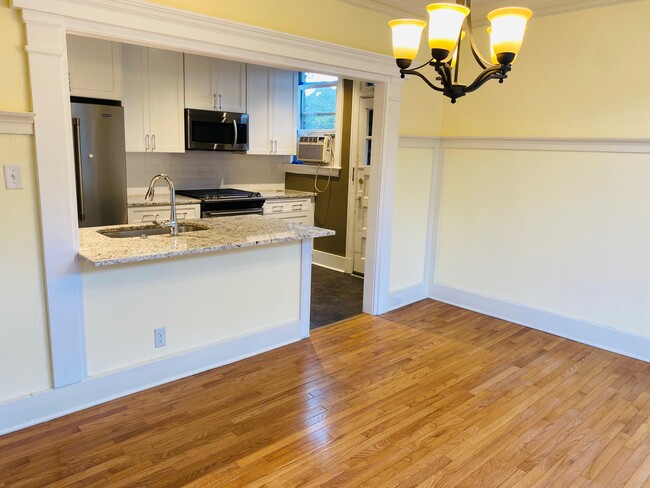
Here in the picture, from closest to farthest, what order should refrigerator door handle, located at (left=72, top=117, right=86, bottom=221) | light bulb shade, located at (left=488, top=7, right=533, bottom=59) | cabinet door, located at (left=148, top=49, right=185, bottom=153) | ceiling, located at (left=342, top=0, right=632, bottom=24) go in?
1. light bulb shade, located at (left=488, top=7, right=533, bottom=59)
2. ceiling, located at (left=342, top=0, right=632, bottom=24)
3. refrigerator door handle, located at (left=72, top=117, right=86, bottom=221)
4. cabinet door, located at (left=148, top=49, right=185, bottom=153)

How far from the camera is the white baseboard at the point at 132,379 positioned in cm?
257

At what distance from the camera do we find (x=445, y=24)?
1.88m

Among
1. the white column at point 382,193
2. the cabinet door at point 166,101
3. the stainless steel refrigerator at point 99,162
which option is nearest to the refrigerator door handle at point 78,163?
the stainless steel refrigerator at point 99,162

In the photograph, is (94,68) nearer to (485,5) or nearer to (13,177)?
(13,177)

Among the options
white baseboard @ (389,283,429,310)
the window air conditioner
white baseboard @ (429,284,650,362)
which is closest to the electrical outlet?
white baseboard @ (389,283,429,310)

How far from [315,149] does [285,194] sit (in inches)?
26.4

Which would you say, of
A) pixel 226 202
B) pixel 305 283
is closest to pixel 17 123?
pixel 305 283

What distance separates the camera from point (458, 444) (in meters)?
2.58

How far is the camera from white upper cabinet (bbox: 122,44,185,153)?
457 centimetres

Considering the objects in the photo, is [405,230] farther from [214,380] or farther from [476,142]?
[214,380]

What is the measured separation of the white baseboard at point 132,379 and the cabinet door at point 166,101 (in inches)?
95.0

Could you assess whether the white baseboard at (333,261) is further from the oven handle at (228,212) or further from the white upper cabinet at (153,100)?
the white upper cabinet at (153,100)

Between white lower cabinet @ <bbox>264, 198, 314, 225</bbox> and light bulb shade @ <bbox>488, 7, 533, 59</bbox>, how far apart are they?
386cm

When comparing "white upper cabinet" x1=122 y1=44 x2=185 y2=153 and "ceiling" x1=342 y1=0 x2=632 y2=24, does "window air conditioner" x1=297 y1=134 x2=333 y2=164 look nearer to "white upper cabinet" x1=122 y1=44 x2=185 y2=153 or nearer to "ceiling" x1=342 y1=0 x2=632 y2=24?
"white upper cabinet" x1=122 y1=44 x2=185 y2=153
